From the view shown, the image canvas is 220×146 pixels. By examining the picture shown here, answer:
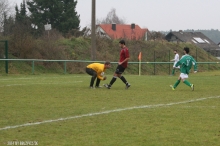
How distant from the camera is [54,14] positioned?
2397 inches

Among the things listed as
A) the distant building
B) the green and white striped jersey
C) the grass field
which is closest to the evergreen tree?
the distant building

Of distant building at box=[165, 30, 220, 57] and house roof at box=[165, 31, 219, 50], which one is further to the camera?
house roof at box=[165, 31, 219, 50]

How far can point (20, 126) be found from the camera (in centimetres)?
890

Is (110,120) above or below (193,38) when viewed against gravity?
below

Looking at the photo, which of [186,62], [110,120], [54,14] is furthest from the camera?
[54,14]

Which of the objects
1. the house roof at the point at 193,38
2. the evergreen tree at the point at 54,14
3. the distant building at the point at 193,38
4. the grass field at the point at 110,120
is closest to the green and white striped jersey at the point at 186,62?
the grass field at the point at 110,120

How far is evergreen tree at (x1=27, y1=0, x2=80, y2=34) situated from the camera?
60031 millimetres

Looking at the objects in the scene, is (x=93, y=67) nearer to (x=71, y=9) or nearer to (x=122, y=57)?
(x=122, y=57)

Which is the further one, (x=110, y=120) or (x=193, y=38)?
(x=193, y=38)

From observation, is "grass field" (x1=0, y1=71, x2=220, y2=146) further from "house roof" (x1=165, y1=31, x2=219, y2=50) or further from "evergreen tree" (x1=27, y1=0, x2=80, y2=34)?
"house roof" (x1=165, y1=31, x2=219, y2=50)

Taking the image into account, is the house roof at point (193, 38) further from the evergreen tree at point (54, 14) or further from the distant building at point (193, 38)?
the evergreen tree at point (54, 14)

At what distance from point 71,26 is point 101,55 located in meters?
17.5

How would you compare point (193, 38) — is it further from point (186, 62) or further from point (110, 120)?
point (110, 120)

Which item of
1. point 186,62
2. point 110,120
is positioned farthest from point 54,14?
point 110,120
